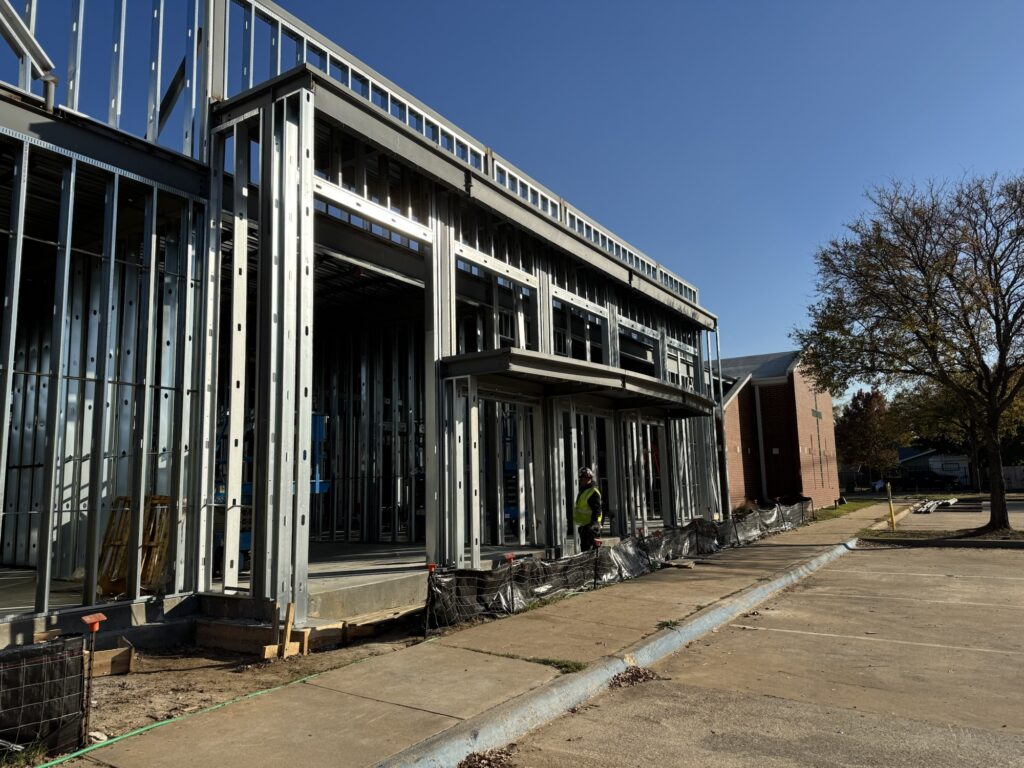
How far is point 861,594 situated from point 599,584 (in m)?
3.90

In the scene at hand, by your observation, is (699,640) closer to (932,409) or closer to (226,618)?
(226,618)

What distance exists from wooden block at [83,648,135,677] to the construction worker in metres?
6.96

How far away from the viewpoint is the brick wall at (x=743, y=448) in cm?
2622

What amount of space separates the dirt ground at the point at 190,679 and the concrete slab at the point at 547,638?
2.36 ft

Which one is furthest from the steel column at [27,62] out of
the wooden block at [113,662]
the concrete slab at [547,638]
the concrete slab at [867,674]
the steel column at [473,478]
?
the concrete slab at [867,674]

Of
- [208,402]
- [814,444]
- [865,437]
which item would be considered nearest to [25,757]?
[208,402]

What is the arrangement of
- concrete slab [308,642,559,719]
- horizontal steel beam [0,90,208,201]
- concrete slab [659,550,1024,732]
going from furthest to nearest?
horizontal steel beam [0,90,208,201]
concrete slab [659,550,1024,732]
concrete slab [308,642,559,719]

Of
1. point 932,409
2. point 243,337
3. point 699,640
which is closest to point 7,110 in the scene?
point 243,337

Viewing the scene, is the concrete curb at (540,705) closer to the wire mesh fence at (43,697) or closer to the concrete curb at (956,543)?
the wire mesh fence at (43,697)

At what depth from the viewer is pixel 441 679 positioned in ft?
19.1

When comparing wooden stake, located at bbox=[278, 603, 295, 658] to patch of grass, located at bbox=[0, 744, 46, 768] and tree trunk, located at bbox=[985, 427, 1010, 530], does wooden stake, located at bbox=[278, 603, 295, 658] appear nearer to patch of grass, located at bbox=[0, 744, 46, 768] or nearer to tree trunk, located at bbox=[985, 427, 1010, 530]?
patch of grass, located at bbox=[0, 744, 46, 768]

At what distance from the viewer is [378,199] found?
10.9 metres

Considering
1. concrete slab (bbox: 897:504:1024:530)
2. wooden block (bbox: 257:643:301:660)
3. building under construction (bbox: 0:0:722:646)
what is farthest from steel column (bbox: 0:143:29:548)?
concrete slab (bbox: 897:504:1024:530)

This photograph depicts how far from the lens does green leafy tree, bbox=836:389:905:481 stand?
57.6 m
